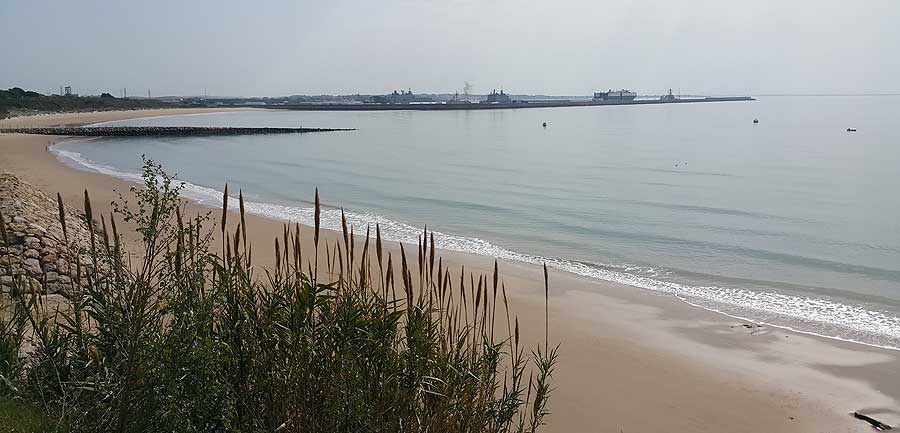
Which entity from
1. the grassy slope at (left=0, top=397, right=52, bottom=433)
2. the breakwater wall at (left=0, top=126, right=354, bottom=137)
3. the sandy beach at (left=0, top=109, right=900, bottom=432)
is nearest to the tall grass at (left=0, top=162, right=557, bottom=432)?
the grassy slope at (left=0, top=397, right=52, bottom=433)

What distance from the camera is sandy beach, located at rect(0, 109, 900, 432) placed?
7277 millimetres

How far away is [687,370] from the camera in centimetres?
870

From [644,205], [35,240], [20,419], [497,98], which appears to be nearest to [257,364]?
[20,419]

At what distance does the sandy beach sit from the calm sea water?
1.15 meters

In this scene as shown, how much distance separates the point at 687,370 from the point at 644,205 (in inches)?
658

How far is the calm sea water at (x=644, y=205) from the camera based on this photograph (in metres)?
13.8

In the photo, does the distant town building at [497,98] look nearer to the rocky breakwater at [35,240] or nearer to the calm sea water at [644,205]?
the calm sea water at [644,205]

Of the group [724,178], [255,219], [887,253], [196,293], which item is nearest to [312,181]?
[255,219]

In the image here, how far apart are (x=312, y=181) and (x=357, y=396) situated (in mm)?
29137

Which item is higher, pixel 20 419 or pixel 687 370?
pixel 20 419

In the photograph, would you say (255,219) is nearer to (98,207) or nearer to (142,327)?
(98,207)

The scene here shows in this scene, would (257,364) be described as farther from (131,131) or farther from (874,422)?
(131,131)

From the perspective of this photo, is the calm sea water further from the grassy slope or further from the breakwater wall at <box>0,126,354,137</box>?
the grassy slope

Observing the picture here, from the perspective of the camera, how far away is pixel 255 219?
19.9 metres
